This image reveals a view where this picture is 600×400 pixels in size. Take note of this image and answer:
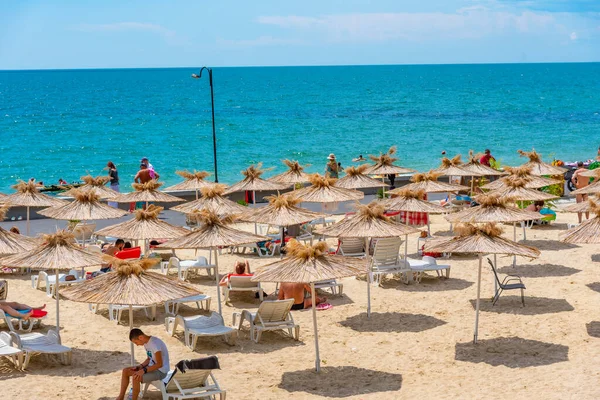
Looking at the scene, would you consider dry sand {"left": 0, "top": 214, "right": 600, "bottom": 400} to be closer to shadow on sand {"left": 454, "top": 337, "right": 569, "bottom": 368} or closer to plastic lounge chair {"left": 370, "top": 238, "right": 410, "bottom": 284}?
shadow on sand {"left": 454, "top": 337, "right": 569, "bottom": 368}

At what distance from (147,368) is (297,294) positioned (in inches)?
174

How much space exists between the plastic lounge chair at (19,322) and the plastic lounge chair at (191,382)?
136 inches

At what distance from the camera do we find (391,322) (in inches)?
537

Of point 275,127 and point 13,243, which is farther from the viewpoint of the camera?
point 275,127

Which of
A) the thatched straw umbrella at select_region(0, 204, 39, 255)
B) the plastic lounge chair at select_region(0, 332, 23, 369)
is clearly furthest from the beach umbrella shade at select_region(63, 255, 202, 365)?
the thatched straw umbrella at select_region(0, 204, 39, 255)

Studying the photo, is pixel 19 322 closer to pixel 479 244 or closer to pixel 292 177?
pixel 479 244

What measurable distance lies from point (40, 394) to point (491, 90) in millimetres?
119098

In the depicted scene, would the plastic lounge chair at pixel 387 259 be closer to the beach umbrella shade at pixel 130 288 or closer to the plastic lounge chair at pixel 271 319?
the plastic lounge chair at pixel 271 319

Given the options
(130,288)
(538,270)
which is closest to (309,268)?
(130,288)

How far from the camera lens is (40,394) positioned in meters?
10.4

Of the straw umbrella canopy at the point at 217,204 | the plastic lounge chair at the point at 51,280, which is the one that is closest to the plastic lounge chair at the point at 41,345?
the plastic lounge chair at the point at 51,280

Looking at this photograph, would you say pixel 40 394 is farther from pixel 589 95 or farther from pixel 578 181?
pixel 589 95

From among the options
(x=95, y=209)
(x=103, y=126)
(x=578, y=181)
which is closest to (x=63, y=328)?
(x=95, y=209)

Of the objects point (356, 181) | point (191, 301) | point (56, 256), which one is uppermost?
point (56, 256)
